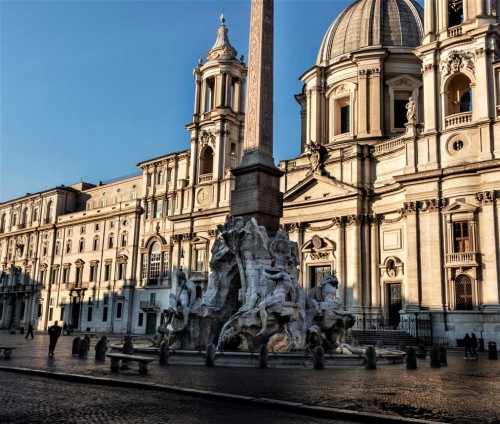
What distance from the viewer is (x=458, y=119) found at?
35531mm

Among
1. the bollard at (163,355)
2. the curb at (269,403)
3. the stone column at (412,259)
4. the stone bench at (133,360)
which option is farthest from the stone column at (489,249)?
the curb at (269,403)

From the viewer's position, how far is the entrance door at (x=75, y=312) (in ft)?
197

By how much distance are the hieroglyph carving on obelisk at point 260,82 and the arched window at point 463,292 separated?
679 inches

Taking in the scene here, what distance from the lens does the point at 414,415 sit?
8828mm

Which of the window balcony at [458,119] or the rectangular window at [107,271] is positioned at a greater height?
the window balcony at [458,119]

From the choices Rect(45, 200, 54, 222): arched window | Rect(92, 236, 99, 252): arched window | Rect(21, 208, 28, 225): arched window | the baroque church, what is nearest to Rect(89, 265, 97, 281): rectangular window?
the baroque church

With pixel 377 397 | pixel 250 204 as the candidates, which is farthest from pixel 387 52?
pixel 377 397

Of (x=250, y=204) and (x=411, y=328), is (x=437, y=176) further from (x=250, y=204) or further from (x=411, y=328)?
(x=250, y=204)

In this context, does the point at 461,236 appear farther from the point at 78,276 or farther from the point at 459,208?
the point at 78,276

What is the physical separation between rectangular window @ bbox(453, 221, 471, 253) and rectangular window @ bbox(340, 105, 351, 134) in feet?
54.8

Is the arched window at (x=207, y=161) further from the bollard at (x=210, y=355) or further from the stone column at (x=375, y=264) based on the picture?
the bollard at (x=210, y=355)

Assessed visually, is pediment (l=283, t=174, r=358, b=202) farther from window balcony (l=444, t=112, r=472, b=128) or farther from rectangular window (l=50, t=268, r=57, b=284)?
rectangular window (l=50, t=268, r=57, b=284)

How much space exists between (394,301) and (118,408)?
1248 inches

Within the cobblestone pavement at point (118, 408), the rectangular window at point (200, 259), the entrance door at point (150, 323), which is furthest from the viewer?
the entrance door at point (150, 323)
